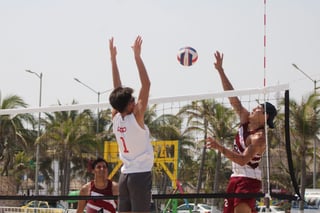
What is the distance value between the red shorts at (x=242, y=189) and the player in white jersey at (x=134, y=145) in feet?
5.87

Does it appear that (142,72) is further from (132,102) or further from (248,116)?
(248,116)

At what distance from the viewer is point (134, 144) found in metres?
7.82

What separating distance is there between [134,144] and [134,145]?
0.01 metres

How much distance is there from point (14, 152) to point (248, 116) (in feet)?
34.7

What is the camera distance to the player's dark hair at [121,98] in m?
7.67

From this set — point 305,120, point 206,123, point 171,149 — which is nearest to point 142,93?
point 171,149

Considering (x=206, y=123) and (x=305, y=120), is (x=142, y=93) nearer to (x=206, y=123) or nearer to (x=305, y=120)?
(x=206, y=123)

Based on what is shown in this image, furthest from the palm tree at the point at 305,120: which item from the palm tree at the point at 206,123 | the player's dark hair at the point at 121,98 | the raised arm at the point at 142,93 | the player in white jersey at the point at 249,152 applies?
the player's dark hair at the point at 121,98

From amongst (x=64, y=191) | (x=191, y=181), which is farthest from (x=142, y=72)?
(x=191, y=181)

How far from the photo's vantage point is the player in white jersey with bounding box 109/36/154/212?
25.3ft

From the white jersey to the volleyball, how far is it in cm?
601

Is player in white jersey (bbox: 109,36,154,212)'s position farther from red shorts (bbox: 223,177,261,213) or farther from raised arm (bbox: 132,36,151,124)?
red shorts (bbox: 223,177,261,213)

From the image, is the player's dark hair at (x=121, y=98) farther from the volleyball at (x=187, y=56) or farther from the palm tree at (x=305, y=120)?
the palm tree at (x=305, y=120)

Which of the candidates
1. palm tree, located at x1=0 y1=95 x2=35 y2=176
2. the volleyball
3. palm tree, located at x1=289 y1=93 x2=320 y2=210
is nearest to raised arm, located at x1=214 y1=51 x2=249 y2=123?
the volleyball
